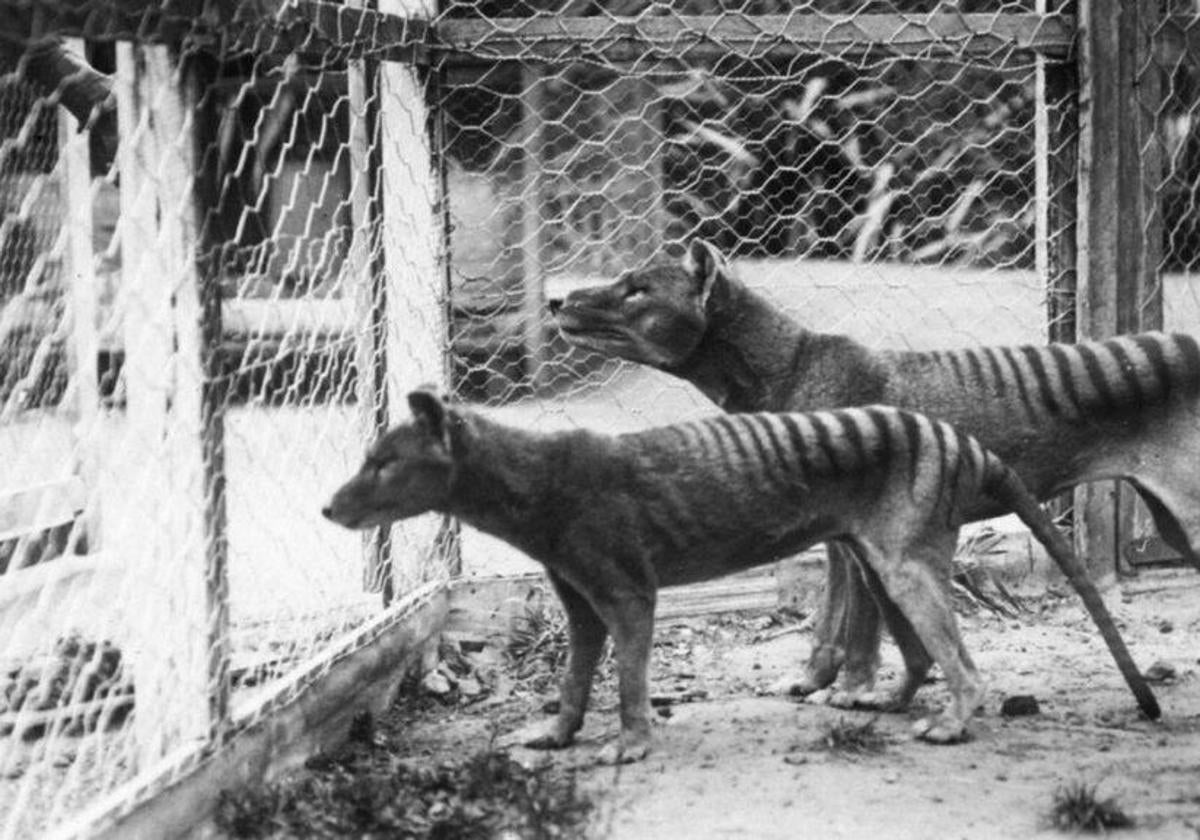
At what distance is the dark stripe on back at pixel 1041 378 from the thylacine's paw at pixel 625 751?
5.07 feet

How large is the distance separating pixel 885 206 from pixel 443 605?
344 centimetres

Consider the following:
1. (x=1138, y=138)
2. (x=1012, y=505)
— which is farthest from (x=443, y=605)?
(x=1138, y=138)

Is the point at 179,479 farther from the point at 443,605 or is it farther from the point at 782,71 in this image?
the point at 782,71

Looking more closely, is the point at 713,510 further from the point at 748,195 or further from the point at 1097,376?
the point at 748,195

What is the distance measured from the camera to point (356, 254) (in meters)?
5.38

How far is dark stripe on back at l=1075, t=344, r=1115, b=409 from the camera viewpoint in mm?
5164

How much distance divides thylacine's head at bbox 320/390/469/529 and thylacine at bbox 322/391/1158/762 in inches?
0.6

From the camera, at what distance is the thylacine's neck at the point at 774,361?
535 cm

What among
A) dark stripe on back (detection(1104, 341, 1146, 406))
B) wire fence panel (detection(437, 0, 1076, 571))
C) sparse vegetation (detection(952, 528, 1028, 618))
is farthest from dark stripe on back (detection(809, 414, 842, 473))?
wire fence panel (detection(437, 0, 1076, 571))

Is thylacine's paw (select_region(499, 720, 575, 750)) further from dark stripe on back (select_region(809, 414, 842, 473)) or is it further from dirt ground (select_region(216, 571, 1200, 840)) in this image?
dark stripe on back (select_region(809, 414, 842, 473))

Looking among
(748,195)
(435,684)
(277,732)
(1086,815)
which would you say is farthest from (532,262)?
(1086,815)

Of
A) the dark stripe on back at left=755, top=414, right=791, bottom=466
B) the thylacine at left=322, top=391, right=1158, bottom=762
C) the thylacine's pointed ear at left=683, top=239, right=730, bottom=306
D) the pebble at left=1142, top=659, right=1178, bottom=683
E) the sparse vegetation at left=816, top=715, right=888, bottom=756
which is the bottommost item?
the pebble at left=1142, top=659, right=1178, bottom=683

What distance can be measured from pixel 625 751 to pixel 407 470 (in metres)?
0.88

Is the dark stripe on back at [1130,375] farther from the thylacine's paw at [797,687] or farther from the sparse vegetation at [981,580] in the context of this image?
the sparse vegetation at [981,580]
